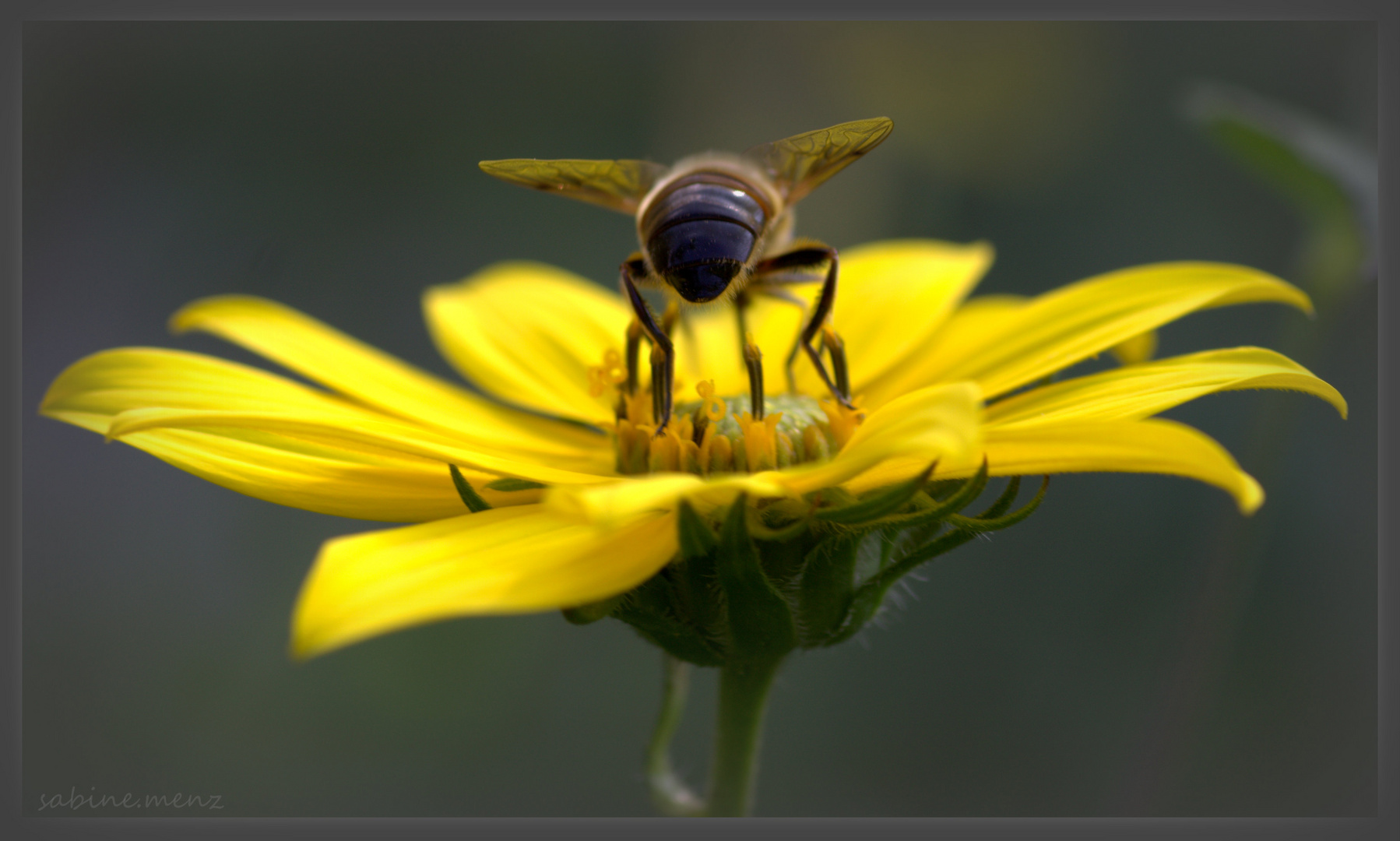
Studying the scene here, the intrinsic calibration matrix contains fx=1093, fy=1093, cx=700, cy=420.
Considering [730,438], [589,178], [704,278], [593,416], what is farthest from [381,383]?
[704,278]

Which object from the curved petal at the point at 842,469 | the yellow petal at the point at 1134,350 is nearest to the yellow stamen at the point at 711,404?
the curved petal at the point at 842,469

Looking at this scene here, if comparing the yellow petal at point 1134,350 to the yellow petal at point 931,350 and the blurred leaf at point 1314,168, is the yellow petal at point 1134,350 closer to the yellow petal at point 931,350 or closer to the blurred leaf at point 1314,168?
the yellow petal at point 931,350

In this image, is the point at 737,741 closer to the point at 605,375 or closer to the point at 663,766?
the point at 663,766

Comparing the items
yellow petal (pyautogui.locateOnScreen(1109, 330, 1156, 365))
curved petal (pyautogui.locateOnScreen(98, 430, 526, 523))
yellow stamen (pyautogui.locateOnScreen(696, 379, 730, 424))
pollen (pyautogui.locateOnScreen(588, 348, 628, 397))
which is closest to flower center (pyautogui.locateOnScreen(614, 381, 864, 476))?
yellow stamen (pyautogui.locateOnScreen(696, 379, 730, 424))

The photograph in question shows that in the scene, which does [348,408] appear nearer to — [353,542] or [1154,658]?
[353,542]

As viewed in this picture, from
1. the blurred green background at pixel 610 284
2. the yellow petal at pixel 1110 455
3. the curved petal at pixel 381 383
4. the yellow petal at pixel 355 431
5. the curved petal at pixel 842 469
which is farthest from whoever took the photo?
the blurred green background at pixel 610 284

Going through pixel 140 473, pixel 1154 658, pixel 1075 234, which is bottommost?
pixel 1154 658

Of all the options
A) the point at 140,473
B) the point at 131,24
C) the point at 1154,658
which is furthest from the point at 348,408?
the point at 1154,658
